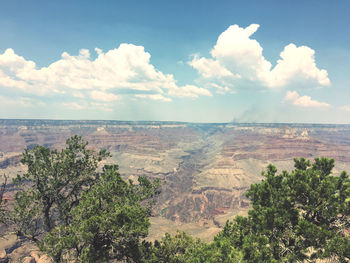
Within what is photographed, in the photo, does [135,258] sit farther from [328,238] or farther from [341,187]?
[341,187]

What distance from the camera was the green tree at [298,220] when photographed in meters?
14.3

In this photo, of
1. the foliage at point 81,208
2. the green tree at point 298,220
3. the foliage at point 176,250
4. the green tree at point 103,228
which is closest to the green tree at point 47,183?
the foliage at point 81,208

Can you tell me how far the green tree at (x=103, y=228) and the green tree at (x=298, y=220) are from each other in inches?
320

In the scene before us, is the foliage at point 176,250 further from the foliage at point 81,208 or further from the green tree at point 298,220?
the green tree at point 298,220

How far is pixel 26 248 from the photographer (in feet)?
291

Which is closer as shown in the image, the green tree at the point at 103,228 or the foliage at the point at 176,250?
the green tree at the point at 103,228

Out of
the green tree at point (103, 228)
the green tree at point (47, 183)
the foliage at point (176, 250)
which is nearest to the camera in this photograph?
the green tree at point (103, 228)

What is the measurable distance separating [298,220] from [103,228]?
16027mm

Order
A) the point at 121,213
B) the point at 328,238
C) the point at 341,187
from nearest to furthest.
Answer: the point at 328,238 < the point at 341,187 < the point at 121,213

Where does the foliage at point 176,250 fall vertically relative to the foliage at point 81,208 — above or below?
below

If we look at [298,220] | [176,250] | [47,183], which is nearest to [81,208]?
[47,183]

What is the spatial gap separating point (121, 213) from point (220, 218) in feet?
394

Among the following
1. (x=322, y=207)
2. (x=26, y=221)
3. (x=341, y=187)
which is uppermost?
(x=341, y=187)

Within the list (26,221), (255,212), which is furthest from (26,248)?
(255,212)
